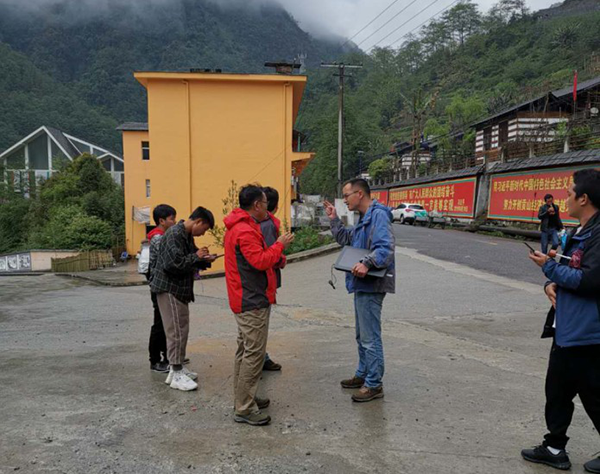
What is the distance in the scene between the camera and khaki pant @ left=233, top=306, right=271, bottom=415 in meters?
3.38

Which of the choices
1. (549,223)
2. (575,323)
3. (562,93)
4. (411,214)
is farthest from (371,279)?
(562,93)

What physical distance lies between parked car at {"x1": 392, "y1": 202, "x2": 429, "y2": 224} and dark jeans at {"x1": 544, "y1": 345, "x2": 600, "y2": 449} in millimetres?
27714

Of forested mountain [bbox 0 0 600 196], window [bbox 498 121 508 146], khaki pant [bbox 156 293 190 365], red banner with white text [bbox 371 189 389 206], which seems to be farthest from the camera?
forested mountain [bbox 0 0 600 196]

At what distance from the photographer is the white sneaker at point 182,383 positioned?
405cm

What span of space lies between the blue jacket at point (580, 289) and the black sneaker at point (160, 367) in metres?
3.49

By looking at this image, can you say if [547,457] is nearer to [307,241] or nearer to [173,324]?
[173,324]

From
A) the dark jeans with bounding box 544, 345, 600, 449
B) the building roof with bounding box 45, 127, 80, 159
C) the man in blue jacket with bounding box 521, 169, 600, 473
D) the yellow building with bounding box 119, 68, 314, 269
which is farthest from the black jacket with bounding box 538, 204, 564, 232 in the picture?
the building roof with bounding box 45, 127, 80, 159

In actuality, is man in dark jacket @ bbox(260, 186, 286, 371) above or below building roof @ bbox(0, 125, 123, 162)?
below

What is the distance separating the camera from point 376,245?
3.66m

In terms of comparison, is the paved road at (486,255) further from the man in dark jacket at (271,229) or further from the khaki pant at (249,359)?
the khaki pant at (249,359)

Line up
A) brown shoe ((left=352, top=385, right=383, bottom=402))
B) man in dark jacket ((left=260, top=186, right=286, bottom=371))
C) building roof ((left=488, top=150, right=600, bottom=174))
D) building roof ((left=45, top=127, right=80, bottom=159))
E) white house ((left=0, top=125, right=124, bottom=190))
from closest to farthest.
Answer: brown shoe ((left=352, top=385, right=383, bottom=402))
man in dark jacket ((left=260, top=186, right=286, bottom=371))
building roof ((left=488, top=150, right=600, bottom=174))
white house ((left=0, top=125, right=124, bottom=190))
building roof ((left=45, top=127, right=80, bottom=159))

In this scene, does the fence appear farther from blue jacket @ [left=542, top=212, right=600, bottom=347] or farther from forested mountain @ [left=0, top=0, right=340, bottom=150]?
forested mountain @ [left=0, top=0, right=340, bottom=150]

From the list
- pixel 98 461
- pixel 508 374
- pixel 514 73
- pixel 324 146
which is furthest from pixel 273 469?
pixel 514 73

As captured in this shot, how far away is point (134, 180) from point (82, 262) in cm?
759
